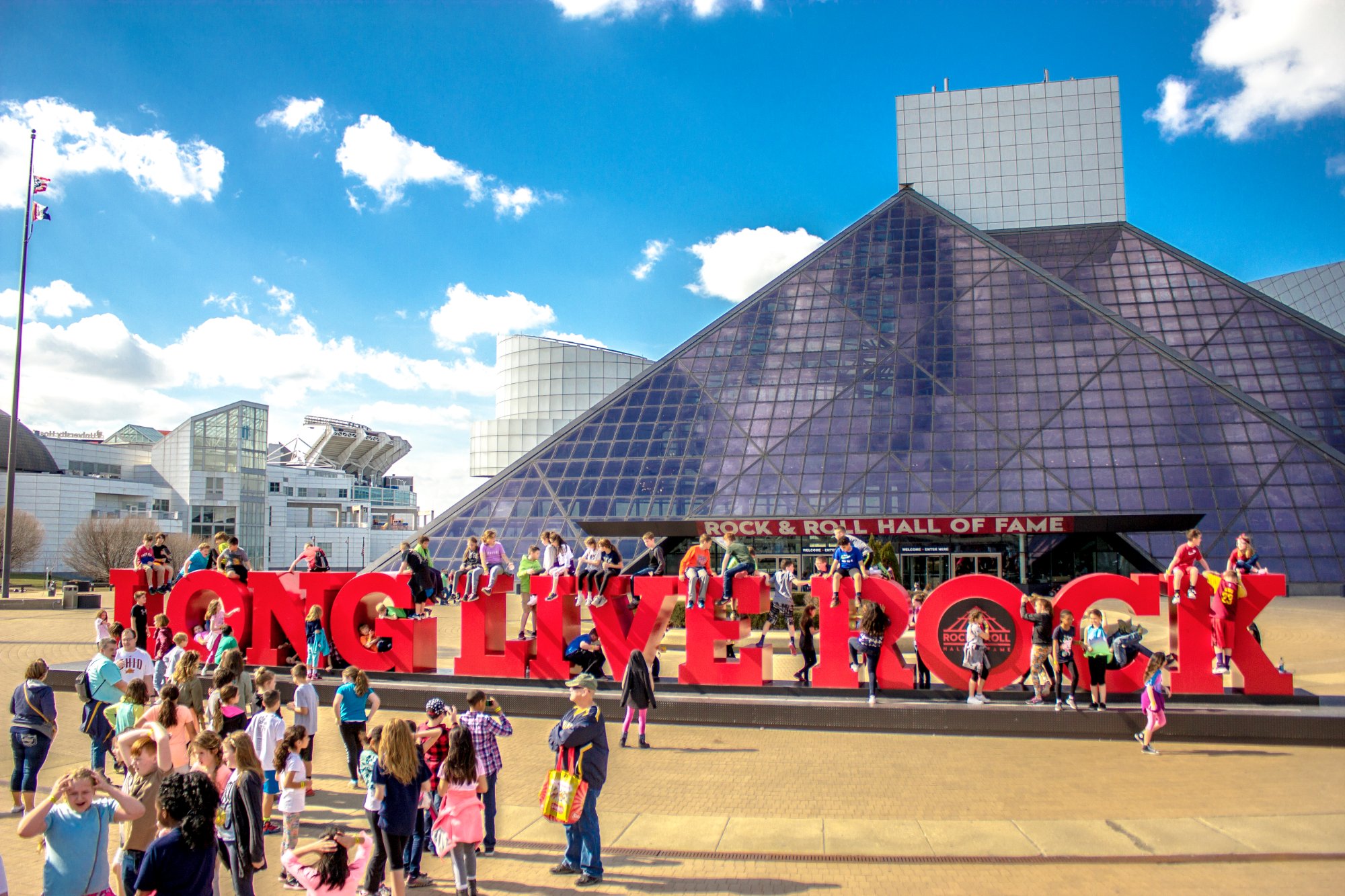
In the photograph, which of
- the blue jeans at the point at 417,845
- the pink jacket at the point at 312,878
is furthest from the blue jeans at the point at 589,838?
the pink jacket at the point at 312,878

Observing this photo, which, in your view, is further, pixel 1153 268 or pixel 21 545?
pixel 21 545

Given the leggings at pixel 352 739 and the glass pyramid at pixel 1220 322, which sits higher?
the glass pyramid at pixel 1220 322

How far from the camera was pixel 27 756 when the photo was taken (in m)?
8.30

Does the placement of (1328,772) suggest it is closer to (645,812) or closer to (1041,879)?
(1041,879)

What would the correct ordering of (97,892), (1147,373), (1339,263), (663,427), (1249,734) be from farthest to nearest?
1. (1339,263)
2. (663,427)
3. (1147,373)
4. (1249,734)
5. (97,892)

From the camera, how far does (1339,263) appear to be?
4688 cm

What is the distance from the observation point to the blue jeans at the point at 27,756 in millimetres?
8242

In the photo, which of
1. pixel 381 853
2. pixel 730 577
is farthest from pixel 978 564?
pixel 381 853

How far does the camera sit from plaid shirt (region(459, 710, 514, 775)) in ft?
24.0

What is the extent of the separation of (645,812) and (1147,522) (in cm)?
2249

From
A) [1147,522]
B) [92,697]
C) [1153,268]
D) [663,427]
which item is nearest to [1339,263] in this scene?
[1153,268]

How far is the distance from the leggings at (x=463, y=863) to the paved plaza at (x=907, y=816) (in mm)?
408

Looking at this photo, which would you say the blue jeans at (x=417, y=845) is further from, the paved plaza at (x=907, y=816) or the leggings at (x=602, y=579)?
the leggings at (x=602, y=579)

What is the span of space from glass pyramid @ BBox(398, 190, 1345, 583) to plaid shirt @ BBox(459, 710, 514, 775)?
70.2 feet
